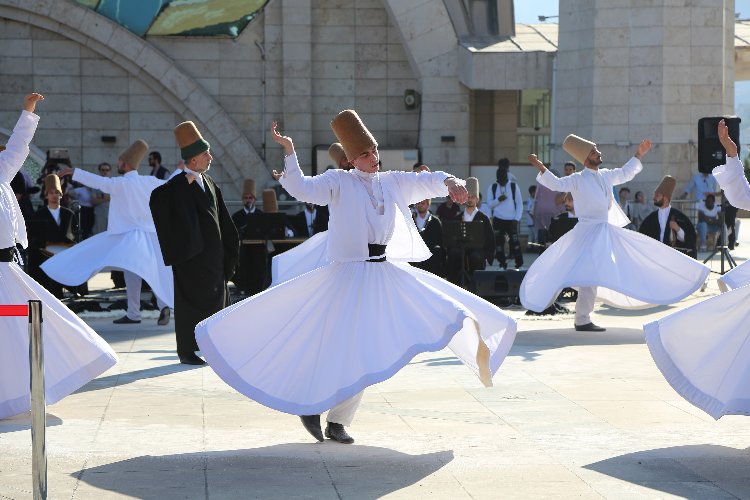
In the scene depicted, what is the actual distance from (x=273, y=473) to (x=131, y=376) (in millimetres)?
4088

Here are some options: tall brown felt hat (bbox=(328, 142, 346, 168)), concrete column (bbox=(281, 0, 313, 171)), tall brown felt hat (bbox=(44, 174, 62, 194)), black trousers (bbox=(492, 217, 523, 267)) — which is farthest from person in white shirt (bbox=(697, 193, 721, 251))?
tall brown felt hat (bbox=(328, 142, 346, 168))

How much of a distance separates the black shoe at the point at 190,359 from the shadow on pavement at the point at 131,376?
51 millimetres

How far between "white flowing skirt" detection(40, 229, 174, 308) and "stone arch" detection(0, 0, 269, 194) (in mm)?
13022

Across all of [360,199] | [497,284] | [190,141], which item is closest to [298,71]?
[497,284]

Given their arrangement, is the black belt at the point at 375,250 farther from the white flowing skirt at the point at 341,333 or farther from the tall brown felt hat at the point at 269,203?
the tall brown felt hat at the point at 269,203

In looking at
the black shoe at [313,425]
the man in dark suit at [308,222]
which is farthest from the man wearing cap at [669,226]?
the black shoe at [313,425]

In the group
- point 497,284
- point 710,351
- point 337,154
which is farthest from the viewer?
point 497,284

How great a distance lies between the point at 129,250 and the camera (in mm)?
15352

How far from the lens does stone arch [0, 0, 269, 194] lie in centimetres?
2856

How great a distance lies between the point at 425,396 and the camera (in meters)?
10.4

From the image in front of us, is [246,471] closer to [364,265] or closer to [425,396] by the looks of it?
[364,265]

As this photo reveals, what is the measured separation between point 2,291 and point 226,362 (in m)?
2.00

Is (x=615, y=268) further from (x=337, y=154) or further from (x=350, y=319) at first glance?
(x=350, y=319)

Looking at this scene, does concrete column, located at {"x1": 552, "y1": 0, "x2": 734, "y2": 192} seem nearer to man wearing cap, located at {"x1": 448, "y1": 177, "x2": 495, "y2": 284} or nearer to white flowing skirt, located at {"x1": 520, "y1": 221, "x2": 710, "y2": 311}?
man wearing cap, located at {"x1": 448, "y1": 177, "x2": 495, "y2": 284}
